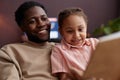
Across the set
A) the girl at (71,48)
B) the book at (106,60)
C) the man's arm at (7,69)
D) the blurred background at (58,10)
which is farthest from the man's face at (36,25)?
the blurred background at (58,10)

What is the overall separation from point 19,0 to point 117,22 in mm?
3659

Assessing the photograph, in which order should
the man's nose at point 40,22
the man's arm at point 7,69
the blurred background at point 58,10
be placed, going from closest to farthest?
the man's arm at point 7,69
the man's nose at point 40,22
the blurred background at point 58,10

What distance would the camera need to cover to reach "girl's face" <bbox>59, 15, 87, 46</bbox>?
1.39 m

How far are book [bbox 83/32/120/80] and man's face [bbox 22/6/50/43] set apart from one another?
29.3 inches

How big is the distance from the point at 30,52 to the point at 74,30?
0.27 m

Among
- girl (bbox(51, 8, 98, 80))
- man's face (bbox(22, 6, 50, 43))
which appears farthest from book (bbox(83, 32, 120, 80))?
man's face (bbox(22, 6, 50, 43))

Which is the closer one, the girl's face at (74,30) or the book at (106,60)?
the book at (106,60)

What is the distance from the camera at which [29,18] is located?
152 centimetres

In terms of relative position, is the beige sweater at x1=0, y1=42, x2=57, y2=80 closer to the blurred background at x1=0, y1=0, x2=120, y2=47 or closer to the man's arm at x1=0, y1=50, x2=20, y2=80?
the man's arm at x1=0, y1=50, x2=20, y2=80

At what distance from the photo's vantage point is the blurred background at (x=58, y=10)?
4293 millimetres

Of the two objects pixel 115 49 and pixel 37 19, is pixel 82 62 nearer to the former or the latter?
pixel 37 19

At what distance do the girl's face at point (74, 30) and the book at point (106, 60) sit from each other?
0.60 metres

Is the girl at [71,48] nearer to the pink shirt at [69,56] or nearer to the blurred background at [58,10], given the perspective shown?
the pink shirt at [69,56]

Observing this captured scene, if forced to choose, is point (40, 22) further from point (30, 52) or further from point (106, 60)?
point (106, 60)
